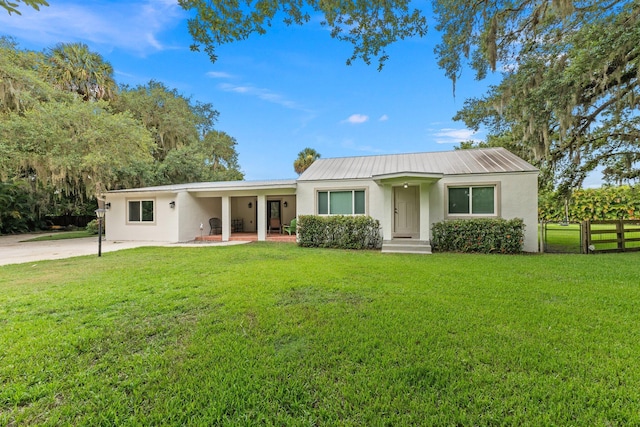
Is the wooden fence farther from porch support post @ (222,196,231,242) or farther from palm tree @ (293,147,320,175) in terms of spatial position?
palm tree @ (293,147,320,175)

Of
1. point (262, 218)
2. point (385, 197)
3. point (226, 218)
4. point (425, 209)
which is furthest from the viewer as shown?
point (226, 218)

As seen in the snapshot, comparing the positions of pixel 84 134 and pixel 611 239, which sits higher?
pixel 84 134

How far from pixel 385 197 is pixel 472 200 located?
308 centimetres

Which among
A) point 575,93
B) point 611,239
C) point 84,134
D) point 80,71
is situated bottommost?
point 611,239

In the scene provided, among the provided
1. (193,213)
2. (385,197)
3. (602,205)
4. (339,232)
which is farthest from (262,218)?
(602,205)

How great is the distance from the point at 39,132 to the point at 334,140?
17066mm

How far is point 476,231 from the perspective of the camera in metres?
9.00

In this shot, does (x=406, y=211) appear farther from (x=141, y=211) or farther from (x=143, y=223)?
(x=141, y=211)

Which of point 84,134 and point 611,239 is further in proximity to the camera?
point 84,134

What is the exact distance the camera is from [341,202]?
1127 centimetres

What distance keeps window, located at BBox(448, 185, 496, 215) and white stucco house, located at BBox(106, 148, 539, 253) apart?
31 millimetres

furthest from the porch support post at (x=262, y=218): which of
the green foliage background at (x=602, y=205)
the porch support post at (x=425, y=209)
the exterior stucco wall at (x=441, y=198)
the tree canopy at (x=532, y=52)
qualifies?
the green foliage background at (x=602, y=205)

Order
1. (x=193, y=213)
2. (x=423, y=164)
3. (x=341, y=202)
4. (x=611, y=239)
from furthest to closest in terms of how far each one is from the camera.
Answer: (x=193, y=213)
(x=423, y=164)
(x=341, y=202)
(x=611, y=239)

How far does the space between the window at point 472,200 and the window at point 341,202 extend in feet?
10.9
